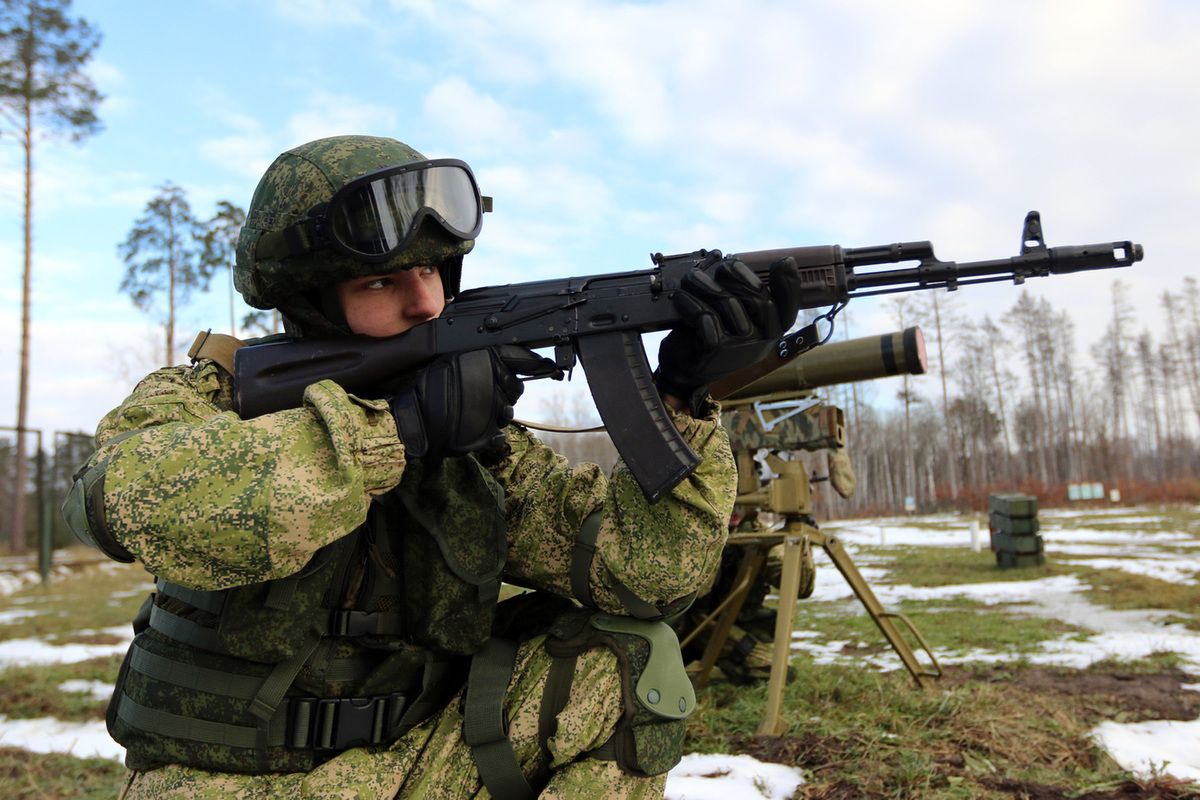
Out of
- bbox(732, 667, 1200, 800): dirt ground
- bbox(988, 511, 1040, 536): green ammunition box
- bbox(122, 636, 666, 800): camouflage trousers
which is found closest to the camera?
bbox(122, 636, 666, 800): camouflage trousers

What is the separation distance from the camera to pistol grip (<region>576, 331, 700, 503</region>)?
1.94m

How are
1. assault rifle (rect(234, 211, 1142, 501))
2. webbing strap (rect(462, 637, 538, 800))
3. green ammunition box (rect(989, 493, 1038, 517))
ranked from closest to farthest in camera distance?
1. webbing strap (rect(462, 637, 538, 800))
2. assault rifle (rect(234, 211, 1142, 501))
3. green ammunition box (rect(989, 493, 1038, 517))

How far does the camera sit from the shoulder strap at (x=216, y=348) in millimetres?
2158

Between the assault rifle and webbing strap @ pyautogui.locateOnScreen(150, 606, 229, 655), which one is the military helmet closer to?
the assault rifle

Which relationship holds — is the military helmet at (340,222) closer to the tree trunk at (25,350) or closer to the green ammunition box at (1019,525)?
the green ammunition box at (1019,525)

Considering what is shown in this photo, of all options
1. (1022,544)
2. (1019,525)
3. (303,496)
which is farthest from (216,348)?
(1022,544)

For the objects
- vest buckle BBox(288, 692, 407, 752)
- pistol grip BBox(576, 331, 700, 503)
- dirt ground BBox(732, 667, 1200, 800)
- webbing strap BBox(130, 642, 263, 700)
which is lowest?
dirt ground BBox(732, 667, 1200, 800)

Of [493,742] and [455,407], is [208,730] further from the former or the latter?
[455,407]

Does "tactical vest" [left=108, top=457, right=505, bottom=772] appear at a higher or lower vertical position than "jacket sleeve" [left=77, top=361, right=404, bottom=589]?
lower

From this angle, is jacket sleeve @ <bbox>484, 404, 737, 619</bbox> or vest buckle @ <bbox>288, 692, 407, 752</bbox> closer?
vest buckle @ <bbox>288, 692, 407, 752</bbox>

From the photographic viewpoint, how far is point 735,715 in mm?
4039

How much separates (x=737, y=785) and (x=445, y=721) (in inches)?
60.7

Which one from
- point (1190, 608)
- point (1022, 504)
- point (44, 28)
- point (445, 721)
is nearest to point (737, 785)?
point (445, 721)

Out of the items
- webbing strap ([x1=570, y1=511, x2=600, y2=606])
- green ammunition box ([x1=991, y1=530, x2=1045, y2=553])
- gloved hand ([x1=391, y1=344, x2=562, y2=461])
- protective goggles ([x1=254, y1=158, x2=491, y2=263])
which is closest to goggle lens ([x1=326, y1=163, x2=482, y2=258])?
protective goggles ([x1=254, y1=158, x2=491, y2=263])
